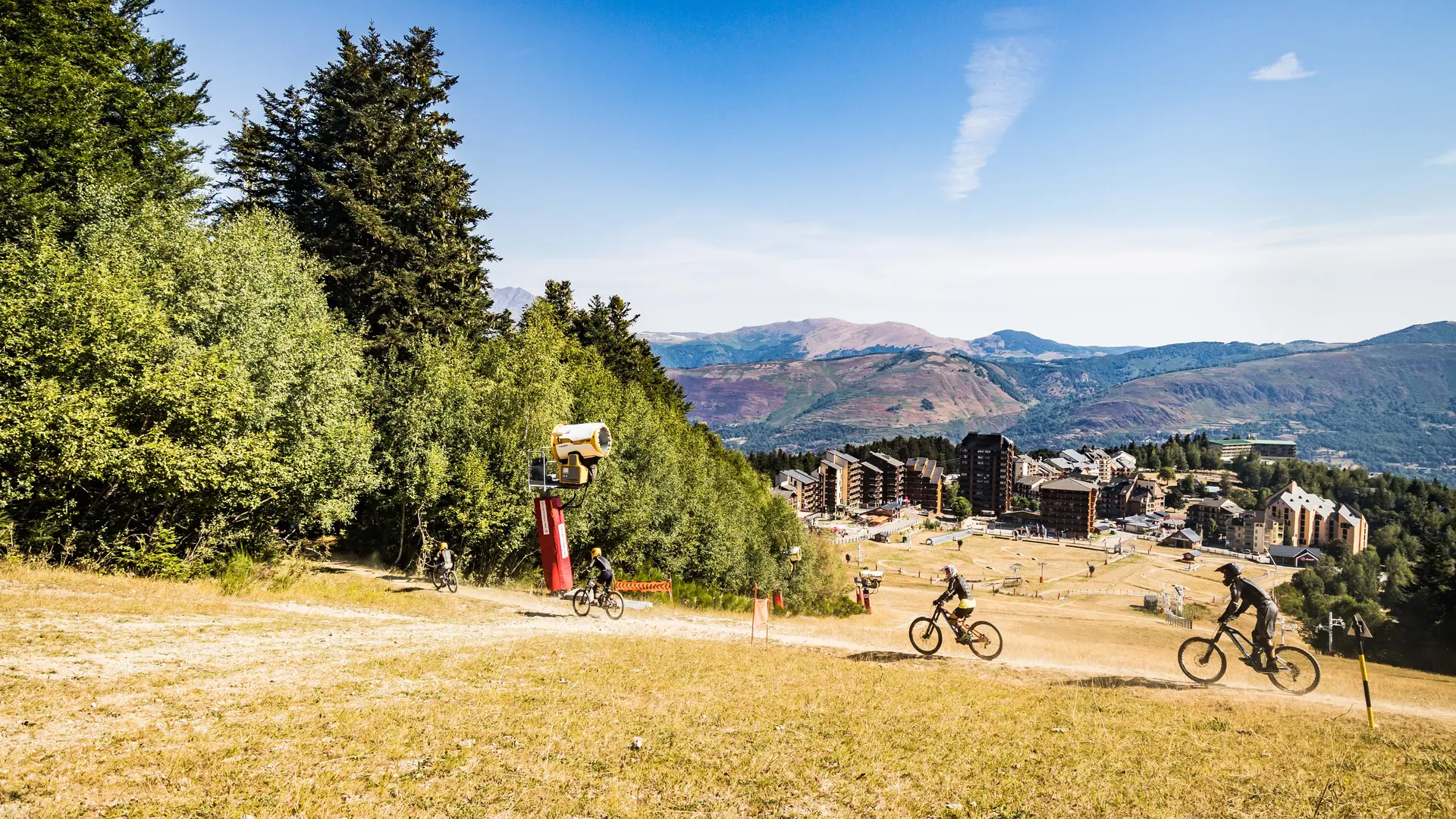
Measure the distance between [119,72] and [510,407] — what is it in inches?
980

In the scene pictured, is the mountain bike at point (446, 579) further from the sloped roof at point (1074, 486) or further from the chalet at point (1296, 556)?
the sloped roof at point (1074, 486)

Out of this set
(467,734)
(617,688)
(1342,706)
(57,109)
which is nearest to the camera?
(467,734)

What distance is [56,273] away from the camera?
74.0 feet

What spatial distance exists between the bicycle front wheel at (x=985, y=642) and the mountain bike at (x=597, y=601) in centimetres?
1358

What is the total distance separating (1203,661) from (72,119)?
47432 mm

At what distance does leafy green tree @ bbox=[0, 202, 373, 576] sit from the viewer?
21.5m

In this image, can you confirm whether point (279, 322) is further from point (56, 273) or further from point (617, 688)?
point (617, 688)

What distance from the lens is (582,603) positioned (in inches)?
1084

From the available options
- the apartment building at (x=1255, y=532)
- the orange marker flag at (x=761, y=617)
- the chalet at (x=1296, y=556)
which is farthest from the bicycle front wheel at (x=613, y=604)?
the apartment building at (x=1255, y=532)

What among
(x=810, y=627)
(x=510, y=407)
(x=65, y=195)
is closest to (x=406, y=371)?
(x=510, y=407)

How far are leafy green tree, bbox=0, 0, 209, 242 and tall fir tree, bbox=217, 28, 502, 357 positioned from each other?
19.8 feet

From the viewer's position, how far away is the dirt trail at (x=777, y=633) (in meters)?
18.0

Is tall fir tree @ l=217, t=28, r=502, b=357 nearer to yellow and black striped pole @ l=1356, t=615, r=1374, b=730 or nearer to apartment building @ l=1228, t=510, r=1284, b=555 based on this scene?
yellow and black striped pole @ l=1356, t=615, r=1374, b=730

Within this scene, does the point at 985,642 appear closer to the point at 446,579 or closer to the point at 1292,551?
the point at 446,579
